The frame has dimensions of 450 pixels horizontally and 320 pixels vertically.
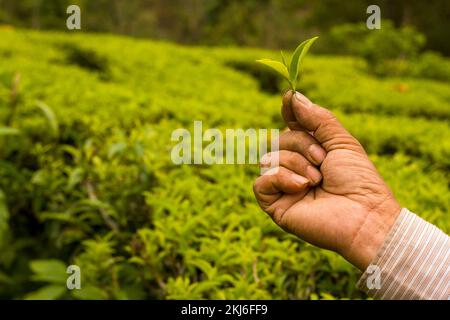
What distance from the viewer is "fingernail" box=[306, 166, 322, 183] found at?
115 centimetres

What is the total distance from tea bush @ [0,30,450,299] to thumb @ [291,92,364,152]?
0.45m

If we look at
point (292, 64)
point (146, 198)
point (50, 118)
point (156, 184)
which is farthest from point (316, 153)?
point (50, 118)

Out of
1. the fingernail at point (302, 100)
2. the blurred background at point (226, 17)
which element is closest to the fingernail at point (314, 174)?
the fingernail at point (302, 100)

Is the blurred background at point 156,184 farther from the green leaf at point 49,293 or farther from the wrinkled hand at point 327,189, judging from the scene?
the wrinkled hand at point 327,189

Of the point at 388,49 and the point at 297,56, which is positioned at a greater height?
the point at 388,49

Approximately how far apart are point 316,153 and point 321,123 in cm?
6

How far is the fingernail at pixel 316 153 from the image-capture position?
1160mm

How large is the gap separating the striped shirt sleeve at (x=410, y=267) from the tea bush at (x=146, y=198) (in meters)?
0.35

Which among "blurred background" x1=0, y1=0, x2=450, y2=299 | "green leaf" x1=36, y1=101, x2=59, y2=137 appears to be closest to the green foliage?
"blurred background" x1=0, y1=0, x2=450, y2=299

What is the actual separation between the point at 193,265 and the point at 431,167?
5.74 feet

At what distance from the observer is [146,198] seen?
2.23 metres

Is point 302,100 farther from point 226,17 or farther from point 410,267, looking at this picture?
point 226,17

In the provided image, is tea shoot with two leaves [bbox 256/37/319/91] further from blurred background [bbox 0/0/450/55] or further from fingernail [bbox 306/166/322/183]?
blurred background [bbox 0/0/450/55]
